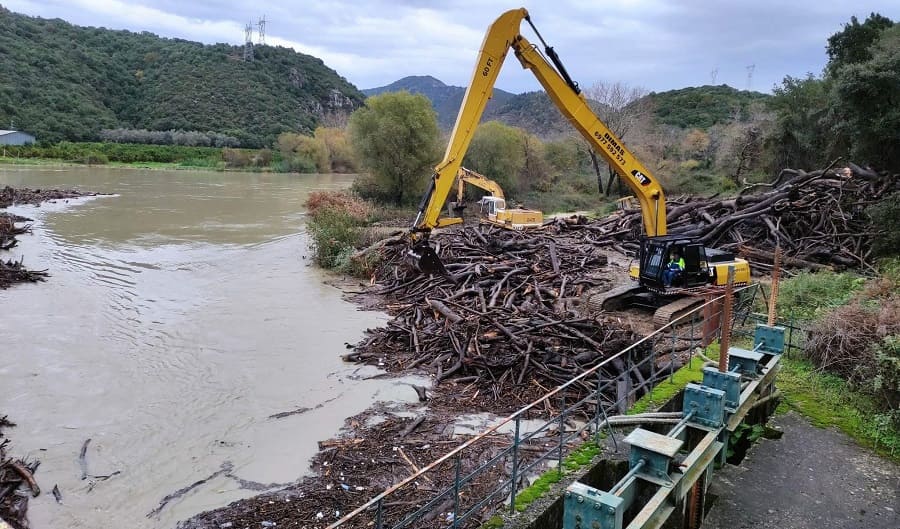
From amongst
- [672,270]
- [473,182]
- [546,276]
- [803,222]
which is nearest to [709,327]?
[672,270]

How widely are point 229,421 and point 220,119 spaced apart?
367 feet

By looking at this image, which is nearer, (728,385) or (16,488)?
(728,385)

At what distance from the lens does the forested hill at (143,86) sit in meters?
91.2

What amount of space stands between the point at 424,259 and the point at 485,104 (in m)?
5.00

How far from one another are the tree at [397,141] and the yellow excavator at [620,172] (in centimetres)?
2481

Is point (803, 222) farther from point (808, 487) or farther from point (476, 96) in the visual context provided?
point (808, 487)

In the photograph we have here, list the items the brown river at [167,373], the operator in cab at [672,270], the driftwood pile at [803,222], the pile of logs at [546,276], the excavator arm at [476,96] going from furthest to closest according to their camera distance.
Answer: the driftwood pile at [803,222], the excavator arm at [476,96], the operator in cab at [672,270], the pile of logs at [546,276], the brown river at [167,373]

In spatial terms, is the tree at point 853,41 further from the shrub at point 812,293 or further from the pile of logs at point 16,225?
the pile of logs at point 16,225

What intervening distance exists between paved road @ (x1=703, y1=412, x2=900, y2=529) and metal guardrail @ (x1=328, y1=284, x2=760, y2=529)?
149 cm

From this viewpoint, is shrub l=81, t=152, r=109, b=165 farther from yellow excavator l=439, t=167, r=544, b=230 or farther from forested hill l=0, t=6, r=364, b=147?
yellow excavator l=439, t=167, r=544, b=230

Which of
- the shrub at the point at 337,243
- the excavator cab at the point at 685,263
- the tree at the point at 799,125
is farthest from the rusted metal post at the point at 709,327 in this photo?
the tree at the point at 799,125

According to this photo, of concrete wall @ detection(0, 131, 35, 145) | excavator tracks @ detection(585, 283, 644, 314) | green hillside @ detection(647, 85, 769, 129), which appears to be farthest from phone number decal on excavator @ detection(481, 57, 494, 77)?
concrete wall @ detection(0, 131, 35, 145)

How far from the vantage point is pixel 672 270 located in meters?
13.4

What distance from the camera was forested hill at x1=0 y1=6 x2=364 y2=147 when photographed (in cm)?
A: 9119
